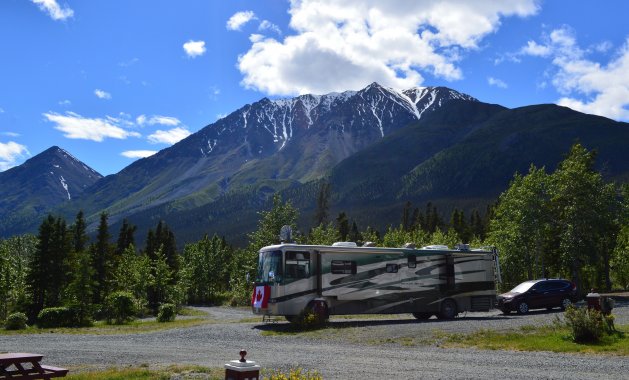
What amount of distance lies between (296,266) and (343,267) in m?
2.66

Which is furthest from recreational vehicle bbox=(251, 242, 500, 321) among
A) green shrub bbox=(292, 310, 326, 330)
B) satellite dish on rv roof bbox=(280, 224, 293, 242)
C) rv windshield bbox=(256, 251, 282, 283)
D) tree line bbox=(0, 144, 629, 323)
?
tree line bbox=(0, 144, 629, 323)

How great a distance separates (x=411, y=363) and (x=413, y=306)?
15119 mm

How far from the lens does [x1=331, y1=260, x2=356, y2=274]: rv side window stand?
88.1 feet

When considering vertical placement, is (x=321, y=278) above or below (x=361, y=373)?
above

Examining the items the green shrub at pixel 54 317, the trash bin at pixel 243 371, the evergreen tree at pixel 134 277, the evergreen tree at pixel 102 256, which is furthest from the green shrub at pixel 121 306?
the trash bin at pixel 243 371

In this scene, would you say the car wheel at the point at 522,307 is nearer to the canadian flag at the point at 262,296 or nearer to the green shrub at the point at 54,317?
the canadian flag at the point at 262,296

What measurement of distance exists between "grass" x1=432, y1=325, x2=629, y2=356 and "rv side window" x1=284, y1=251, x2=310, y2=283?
24.8 feet

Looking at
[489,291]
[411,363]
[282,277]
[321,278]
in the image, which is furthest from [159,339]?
[489,291]

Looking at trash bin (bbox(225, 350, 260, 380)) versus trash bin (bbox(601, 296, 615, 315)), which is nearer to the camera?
trash bin (bbox(225, 350, 260, 380))

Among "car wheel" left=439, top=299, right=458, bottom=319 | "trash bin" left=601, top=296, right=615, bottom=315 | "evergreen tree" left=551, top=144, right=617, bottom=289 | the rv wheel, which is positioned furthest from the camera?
"evergreen tree" left=551, top=144, right=617, bottom=289

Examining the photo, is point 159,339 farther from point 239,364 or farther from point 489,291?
point 489,291

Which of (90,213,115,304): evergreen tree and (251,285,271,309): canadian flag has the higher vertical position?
(90,213,115,304): evergreen tree

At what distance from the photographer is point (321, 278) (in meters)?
26.4

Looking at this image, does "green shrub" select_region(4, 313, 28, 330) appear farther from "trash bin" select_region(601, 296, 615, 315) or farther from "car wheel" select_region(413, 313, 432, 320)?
"trash bin" select_region(601, 296, 615, 315)
